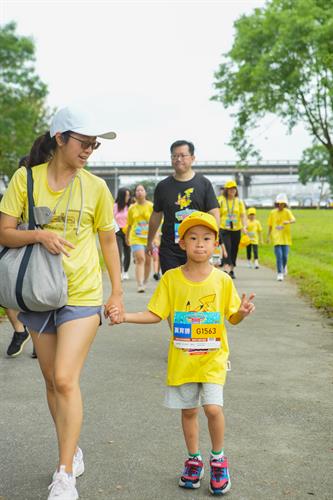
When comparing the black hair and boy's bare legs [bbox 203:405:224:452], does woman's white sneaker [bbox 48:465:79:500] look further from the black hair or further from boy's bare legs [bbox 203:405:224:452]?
the black hair

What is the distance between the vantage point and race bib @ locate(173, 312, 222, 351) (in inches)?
176

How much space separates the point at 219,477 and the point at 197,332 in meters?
0.76

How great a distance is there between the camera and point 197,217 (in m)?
4.49

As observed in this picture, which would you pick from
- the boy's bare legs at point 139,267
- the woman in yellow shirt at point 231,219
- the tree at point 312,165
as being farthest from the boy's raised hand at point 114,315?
the tree at point 312,165

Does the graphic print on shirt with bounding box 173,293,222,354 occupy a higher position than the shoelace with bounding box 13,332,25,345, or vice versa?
the graphic print on shirt with bounding box 173,293,222,354

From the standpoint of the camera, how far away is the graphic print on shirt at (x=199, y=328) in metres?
4.46

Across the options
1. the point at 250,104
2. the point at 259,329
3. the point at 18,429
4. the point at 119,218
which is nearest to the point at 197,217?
the point at 18,429

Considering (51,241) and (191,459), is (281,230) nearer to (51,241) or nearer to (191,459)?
(191,459)

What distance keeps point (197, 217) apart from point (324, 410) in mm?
2286

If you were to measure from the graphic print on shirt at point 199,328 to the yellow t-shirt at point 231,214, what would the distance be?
11093mm

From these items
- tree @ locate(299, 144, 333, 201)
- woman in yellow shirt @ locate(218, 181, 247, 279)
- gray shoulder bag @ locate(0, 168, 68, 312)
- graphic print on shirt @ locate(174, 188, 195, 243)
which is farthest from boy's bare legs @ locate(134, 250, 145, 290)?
tree @ locate(299, 144, 333, 201)

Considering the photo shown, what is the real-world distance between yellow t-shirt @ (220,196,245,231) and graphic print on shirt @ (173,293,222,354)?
11.1 meters

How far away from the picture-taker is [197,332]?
14.7ft

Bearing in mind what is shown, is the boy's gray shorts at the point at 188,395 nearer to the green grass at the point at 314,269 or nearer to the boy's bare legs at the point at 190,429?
the boy's bare legs at the point at 190,429
